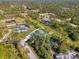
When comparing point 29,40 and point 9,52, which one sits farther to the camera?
point 29,40

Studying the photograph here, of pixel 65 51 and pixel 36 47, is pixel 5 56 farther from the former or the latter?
pixel 65 51

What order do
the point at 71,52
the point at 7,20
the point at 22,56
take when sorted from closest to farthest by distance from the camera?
the point at 22,56 < the point at 71,52 < the point at 7,20

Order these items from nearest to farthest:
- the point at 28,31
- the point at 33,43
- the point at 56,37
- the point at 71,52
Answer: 1. the point at 71,52
2. the point at 33,43
3. the point at 56,37
4. the point at 28,31

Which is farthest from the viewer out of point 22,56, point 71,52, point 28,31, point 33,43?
point 28,31

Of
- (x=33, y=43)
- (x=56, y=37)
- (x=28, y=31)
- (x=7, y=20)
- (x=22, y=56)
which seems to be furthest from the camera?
(x=7, y=20)

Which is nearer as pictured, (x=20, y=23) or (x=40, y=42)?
(x=40, y=42)

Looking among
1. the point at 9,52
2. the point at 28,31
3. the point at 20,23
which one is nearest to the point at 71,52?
the point at 9,52

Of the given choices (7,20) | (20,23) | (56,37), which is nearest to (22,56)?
(56,37)

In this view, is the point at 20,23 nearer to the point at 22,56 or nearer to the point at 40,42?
the point at 40,42
